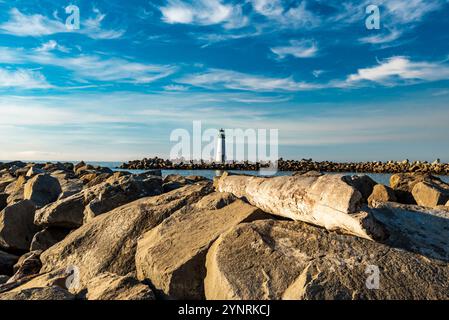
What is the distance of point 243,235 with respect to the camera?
15.4 ft

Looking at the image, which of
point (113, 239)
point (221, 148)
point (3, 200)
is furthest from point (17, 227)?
point (221, 148)

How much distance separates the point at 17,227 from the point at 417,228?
24.7 ft

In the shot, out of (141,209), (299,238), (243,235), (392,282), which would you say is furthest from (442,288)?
(141,209)

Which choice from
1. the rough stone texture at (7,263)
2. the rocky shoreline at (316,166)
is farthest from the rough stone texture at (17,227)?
the rocky shoreline at (316,166)

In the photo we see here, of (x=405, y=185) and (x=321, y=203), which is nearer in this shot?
(x=321, y=203)

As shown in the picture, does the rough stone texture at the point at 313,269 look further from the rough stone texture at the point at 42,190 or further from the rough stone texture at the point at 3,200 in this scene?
the rough stone texture at the point at 3,200

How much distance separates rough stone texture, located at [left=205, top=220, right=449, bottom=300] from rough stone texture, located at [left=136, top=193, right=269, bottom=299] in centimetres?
23

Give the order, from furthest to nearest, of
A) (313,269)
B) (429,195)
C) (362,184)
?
(429,195) < (362,184) < (313,269)

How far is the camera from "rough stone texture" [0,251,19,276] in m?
6.98

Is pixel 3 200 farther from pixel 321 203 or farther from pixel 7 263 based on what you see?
pixel 321 203

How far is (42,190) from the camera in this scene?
10.8 m

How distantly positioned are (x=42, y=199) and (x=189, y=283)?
7.38 meters

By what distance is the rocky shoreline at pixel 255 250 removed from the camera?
3.97 meters

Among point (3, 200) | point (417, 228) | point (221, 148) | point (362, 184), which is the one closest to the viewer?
point (417, 228)
